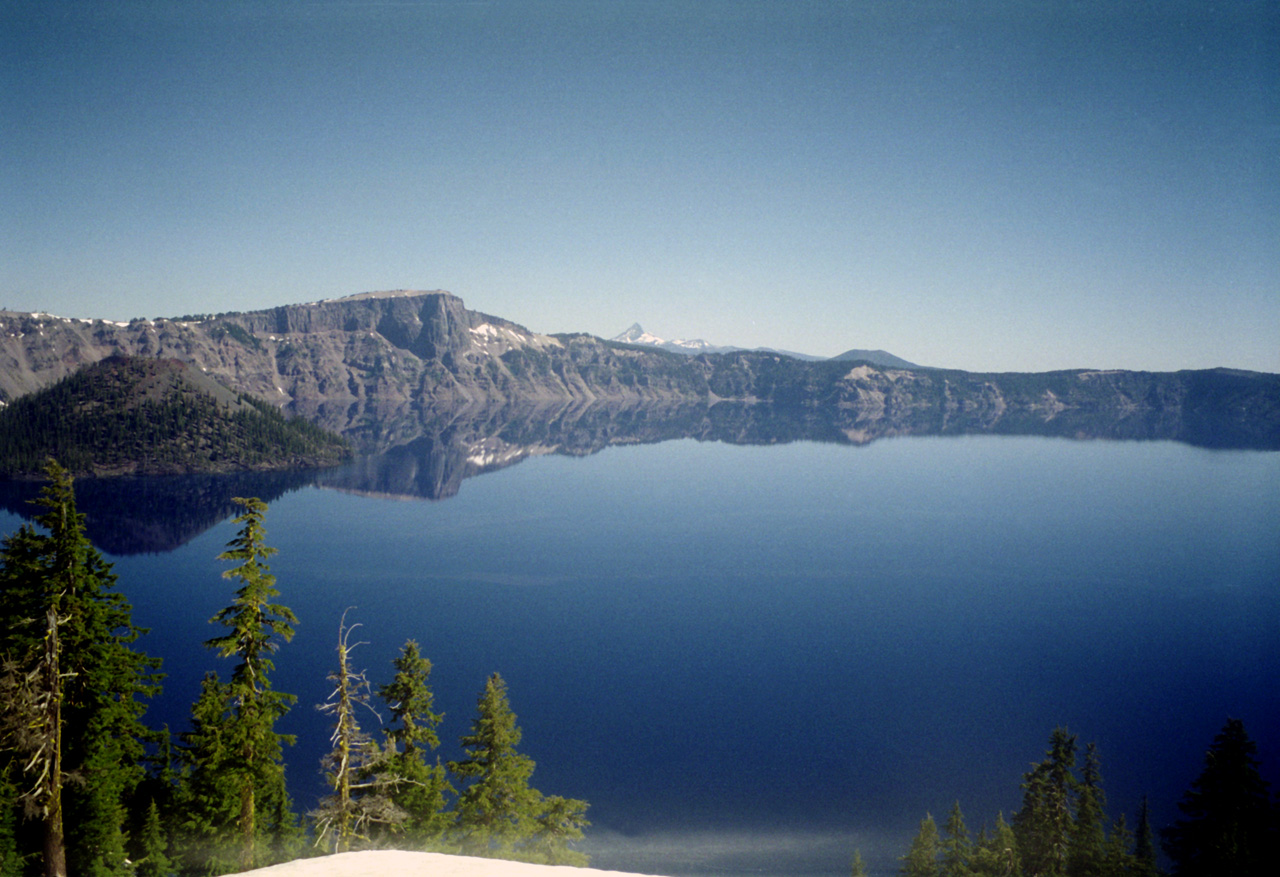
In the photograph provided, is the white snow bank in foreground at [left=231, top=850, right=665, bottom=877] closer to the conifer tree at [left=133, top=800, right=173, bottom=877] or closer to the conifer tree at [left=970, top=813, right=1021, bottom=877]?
the conifer tree at [left=133, top=800, right=173, bottom=877]

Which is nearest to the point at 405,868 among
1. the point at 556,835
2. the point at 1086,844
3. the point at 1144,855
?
the point at 556,835

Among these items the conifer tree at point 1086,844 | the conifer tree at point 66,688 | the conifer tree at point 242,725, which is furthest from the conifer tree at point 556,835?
the conifer tree at point 1086,844

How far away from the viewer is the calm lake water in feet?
150

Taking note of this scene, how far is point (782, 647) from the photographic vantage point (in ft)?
227

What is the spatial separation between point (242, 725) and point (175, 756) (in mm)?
6983

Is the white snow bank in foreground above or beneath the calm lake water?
above

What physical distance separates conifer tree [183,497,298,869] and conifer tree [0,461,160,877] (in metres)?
2.26

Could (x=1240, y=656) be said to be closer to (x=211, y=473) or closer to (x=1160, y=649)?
(x=1160, y=649)

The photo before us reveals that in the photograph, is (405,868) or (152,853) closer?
(405,868)

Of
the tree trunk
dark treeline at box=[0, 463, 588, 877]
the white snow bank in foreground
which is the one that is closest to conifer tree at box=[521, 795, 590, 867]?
dark treeline at box=[0, 463, 588, 877]

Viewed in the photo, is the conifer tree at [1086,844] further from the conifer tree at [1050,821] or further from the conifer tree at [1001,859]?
the conifer tree at [1001,859]

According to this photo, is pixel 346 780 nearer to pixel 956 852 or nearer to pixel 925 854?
pixel 925 854

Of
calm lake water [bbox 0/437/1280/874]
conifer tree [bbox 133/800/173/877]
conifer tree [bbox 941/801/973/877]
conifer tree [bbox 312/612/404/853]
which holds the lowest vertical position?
calm lake water [bbox 0/437/1280/874]

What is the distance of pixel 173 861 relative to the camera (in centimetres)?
2309
